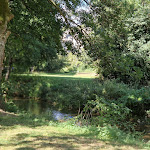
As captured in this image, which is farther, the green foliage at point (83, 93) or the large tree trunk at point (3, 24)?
the green foliage at point (83, 93)

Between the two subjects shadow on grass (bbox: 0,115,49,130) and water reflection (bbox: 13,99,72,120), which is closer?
shadow on grass (bbox: 0,115,49,130)

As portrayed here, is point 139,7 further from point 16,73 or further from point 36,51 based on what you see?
point 16,73

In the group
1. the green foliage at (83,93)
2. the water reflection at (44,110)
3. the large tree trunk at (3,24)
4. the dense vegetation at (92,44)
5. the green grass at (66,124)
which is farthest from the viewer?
the green foliage at (83,93)

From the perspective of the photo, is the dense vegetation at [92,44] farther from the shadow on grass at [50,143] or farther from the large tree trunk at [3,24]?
the shadow on grass at [50,143]

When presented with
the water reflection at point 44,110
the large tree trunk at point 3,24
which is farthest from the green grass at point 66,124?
the large tree trunk at point 3,24

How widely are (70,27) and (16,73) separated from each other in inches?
717

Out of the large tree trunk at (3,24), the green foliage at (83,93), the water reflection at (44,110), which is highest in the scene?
the large tree trunk at (3,24)

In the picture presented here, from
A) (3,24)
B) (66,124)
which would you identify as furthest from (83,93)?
(3,24)

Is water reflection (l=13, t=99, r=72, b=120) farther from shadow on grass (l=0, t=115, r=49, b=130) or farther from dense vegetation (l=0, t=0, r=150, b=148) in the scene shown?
shadow on grass (l=0, t=115, r=49, b=130)

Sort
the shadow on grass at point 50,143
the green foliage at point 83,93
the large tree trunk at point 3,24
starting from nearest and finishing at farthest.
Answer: the shadow on grass at point 50,143 < the large tree trunk at point 3,24 < the green foliage at point 83,93

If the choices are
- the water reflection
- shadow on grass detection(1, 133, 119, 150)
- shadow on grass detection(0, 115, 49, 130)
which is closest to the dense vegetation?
the water reflection

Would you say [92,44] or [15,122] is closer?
[15,122]

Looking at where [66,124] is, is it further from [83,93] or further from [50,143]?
[83,93]

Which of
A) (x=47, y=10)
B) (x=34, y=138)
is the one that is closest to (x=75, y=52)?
(x=47, y=10)
